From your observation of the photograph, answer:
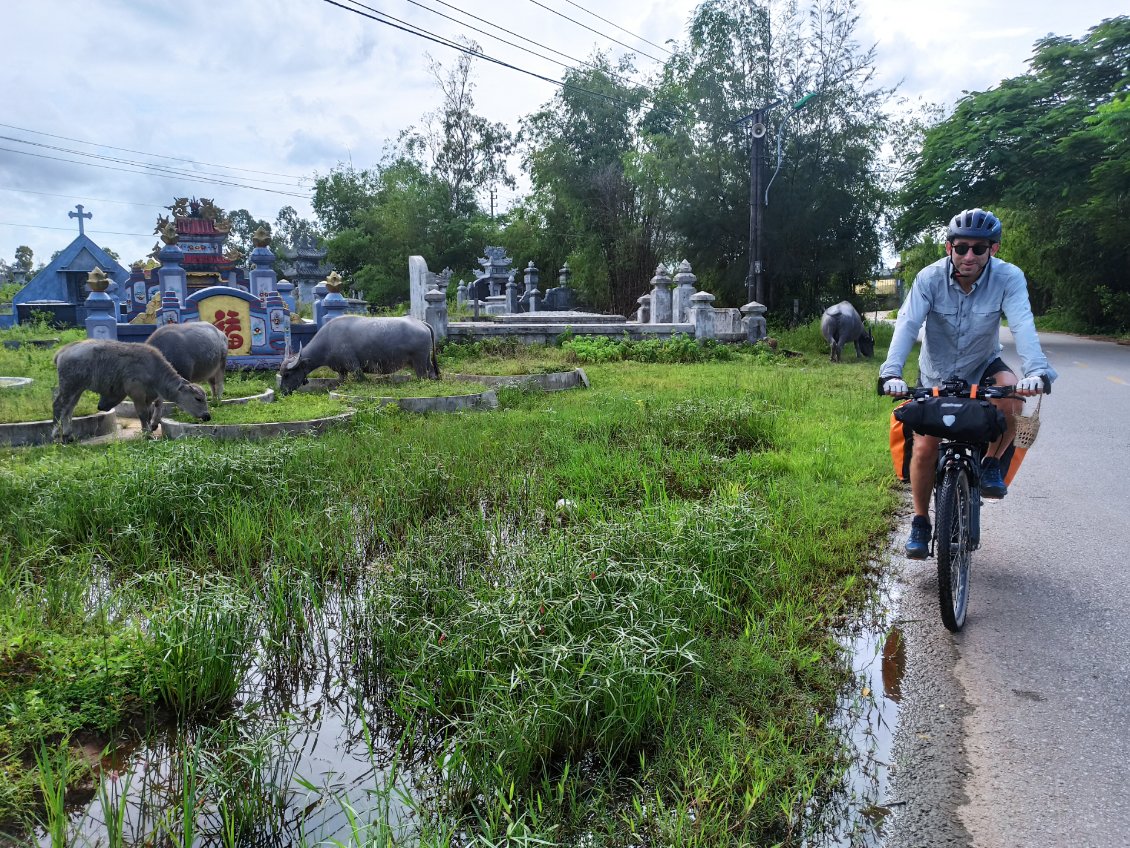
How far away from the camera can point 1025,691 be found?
2.72 m

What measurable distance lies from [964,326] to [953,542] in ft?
3.23

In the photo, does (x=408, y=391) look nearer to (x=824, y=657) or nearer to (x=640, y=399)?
(x=640, y=399)

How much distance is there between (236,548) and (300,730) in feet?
5.60

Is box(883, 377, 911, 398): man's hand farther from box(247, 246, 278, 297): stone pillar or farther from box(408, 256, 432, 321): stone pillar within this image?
box(247, 246, 278, 297): stone pillar

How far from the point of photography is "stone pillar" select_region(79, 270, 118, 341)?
1061 centimetres

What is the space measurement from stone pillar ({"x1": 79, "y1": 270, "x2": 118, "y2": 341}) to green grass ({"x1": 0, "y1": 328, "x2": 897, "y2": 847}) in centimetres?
555

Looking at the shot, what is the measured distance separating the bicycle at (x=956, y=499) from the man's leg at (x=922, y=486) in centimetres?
6

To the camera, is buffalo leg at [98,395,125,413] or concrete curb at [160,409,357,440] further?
buffalo leg at [98,395,125,413]

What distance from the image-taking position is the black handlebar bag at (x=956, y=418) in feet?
9.71

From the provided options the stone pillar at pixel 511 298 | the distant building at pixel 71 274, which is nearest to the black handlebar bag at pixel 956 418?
the stone pillar at pixel 511 298

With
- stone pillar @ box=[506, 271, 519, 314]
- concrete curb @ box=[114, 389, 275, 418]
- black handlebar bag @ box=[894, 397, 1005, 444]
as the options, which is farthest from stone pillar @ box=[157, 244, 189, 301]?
black handlebar bag @ box=[894, 397, 1005, 444]

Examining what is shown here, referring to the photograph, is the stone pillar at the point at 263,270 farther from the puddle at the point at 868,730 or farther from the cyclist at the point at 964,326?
the puddle at the point at 868,730

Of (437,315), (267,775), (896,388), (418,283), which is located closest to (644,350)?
(437,315)

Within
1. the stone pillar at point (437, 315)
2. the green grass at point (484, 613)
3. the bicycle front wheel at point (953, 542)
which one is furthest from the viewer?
the stone pillar at point (437, 315)
